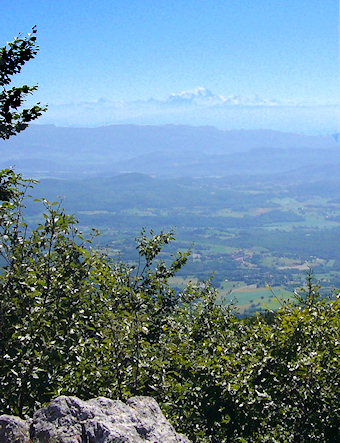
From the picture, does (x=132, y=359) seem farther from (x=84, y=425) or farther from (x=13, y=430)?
(x=13, y=430)

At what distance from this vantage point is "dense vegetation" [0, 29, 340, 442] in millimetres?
8477

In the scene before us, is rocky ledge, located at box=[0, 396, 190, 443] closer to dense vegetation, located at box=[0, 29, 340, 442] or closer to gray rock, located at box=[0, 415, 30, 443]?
gray rock, located at box=[0, 415, 30, 443]

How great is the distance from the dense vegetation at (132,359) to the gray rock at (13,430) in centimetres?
85

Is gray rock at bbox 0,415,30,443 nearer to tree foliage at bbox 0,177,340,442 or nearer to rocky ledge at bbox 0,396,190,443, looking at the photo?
rocky ledge at bbox 0,396,190,443

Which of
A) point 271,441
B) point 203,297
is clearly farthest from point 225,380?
point 203,297

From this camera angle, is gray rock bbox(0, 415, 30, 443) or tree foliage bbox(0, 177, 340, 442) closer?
gray rock bbox(0, 415, 30, 443)

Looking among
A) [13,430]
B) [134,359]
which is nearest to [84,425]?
[13,430]

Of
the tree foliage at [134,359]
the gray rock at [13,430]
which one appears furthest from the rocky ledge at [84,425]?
the tree foliage at [134,359]

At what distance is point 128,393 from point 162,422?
1228 millimetres

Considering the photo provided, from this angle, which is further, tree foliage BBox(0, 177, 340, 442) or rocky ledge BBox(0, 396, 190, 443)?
tree foliage BBox(0, 177, 340, 442)

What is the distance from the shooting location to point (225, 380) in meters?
9.64

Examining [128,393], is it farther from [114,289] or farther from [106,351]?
[114,289]

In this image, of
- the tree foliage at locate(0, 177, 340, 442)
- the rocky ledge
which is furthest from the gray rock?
the tree foliage at locate(0, 177, 340, 442)

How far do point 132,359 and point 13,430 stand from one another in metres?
2.76
